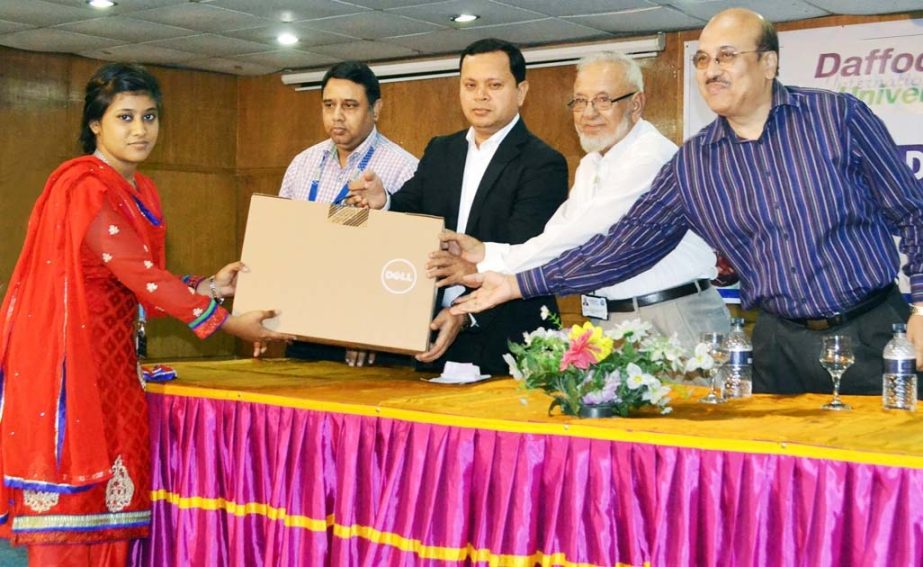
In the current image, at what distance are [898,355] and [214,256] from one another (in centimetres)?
839

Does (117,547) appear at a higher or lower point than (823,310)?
lower

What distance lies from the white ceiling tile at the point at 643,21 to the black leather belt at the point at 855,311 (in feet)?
15.2

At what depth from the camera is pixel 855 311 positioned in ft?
8.77

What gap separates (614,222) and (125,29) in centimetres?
568

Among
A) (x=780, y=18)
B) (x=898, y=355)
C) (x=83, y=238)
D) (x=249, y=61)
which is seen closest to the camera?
(x=898, y=355)

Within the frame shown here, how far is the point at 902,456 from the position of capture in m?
1.96

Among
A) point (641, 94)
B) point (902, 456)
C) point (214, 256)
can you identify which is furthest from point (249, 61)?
point (902, 456)

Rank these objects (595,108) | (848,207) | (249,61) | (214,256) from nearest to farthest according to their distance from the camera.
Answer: (848,207) → (595,108) → (249,61) → (214,256)

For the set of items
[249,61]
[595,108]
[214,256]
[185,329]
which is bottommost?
[185,329]

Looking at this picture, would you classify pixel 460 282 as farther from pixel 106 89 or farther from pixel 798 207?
pixel 106 89

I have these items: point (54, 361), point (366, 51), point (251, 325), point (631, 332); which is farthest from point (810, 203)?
point (366, 51)

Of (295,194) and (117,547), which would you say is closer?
(117,547)

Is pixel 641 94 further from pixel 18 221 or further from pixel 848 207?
pixel 18 221

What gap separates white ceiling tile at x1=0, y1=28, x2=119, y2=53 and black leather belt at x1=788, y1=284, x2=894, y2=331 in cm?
669
